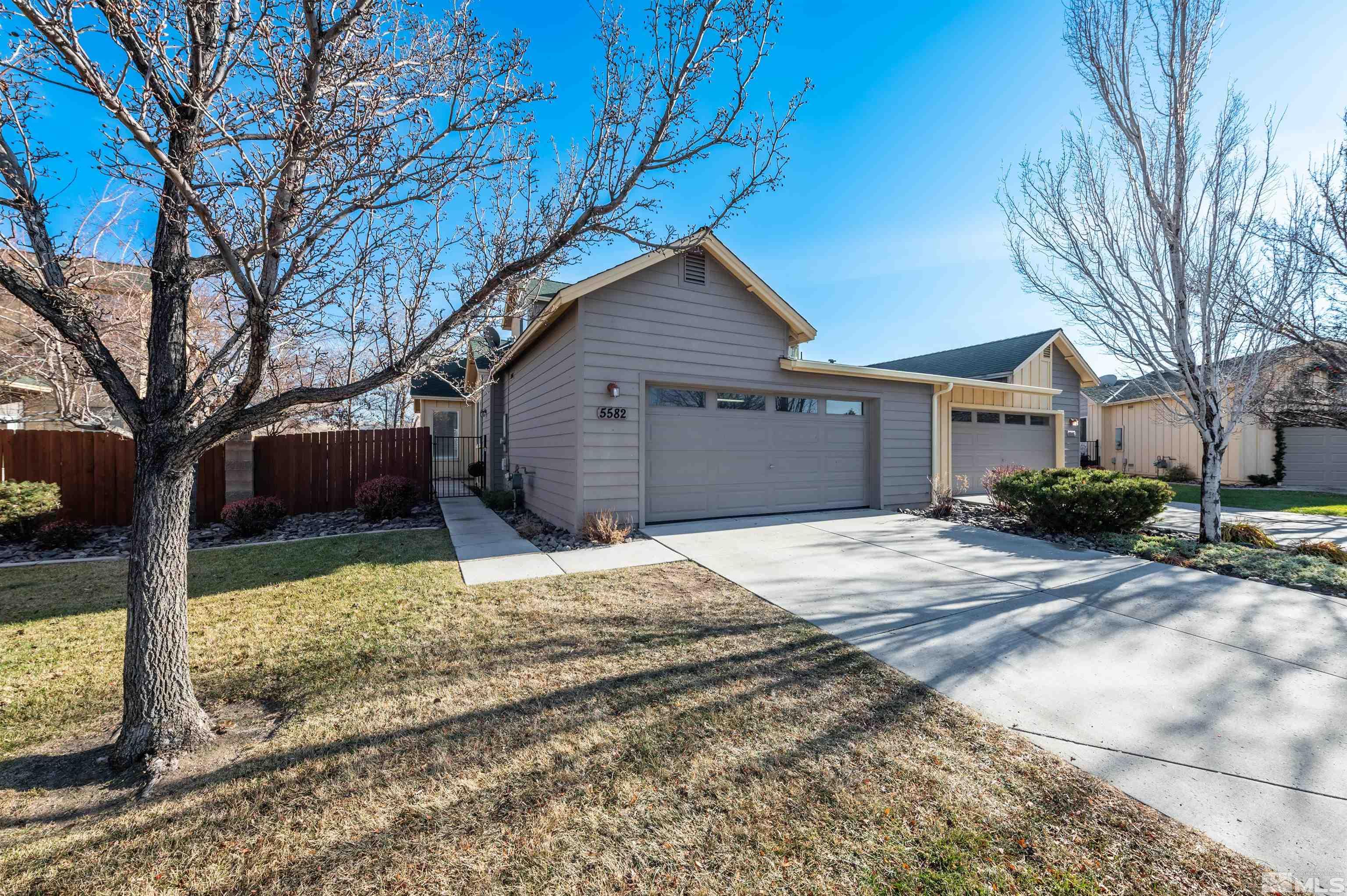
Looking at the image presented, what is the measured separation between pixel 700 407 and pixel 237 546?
24.3 ft

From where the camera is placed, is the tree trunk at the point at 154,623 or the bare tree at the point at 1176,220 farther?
the bare tree at the point at 1176,220

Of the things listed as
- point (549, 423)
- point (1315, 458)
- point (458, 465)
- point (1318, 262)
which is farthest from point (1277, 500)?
point (458, 465)

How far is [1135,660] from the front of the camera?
3.63 m

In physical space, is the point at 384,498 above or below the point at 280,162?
below

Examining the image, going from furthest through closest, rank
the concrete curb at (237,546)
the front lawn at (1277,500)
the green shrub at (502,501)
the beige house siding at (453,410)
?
the beige house siding at (453,410), the front lawn at (1277,500), the green shrub at (502,501), the concrete curb at (237,546)

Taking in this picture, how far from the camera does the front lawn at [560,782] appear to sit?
189cm

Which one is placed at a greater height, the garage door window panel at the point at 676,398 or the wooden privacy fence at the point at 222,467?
the garage door window panel at the point at 676,398

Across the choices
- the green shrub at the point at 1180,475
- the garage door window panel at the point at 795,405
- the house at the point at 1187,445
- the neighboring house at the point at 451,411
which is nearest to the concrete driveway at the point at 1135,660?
the garage door window panel at the point at 795,405

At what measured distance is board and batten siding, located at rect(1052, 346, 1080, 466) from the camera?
652 inches

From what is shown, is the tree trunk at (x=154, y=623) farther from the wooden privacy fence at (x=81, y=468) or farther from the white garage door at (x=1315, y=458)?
the white garage door at (x=1315, y=458)

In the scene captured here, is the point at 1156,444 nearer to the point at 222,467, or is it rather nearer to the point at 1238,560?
the point at 1238,560

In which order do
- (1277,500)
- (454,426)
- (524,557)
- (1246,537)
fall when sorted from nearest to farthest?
(524,557) → (1246,537) → (1277,500) → (454,426)

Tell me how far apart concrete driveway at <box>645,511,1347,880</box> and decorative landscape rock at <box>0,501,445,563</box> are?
245 inches

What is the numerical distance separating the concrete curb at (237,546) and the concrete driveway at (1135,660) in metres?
5.39
